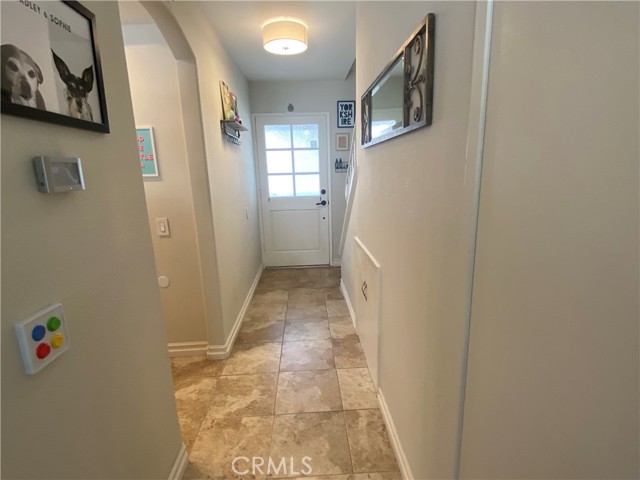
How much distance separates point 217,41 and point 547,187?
273 cm

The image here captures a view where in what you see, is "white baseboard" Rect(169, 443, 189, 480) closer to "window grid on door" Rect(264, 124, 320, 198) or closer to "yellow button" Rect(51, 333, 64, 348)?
"yellow button" Rect(51, 333, 64, 348)

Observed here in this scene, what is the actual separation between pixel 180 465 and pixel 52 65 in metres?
1.62

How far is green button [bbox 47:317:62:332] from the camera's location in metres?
0.73

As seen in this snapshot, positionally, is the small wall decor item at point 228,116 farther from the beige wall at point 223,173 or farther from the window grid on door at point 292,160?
the window grid on door at point 292,160

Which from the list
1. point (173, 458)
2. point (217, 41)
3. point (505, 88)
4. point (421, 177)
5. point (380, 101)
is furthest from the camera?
point (217, 41)

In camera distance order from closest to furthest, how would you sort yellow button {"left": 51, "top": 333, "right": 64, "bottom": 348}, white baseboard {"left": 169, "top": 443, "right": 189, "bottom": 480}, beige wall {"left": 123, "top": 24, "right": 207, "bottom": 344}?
yellow button {"left": 51, "top": 333, "right": 64, "bottom": 348} → white baseboard {"left": 169, "top": 443, "right": 189, "bottom": 480} → beige wall {"left": 123, "top": 24, "right": 207, "bottom": 344}

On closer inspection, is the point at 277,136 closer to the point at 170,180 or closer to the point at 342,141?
the point at 342,141

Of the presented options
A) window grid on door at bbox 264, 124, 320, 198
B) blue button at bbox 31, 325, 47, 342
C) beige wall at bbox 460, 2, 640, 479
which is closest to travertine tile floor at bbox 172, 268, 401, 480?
beige wall at bbox 460, 2, 640, 479

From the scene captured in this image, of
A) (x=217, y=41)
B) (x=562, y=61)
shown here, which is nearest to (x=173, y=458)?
(x=562, y=61)

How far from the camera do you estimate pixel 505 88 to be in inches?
24.6

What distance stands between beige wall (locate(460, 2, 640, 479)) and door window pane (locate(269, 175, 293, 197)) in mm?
3709

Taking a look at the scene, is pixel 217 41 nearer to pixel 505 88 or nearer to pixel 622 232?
pixel 505 88

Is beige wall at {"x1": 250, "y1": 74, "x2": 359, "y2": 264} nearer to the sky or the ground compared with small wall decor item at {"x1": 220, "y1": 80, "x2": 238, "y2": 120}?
nearer to the sky

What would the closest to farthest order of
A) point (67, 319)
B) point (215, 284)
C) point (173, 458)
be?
point (67, 319) < point (173, 458) < point (215, 284)
